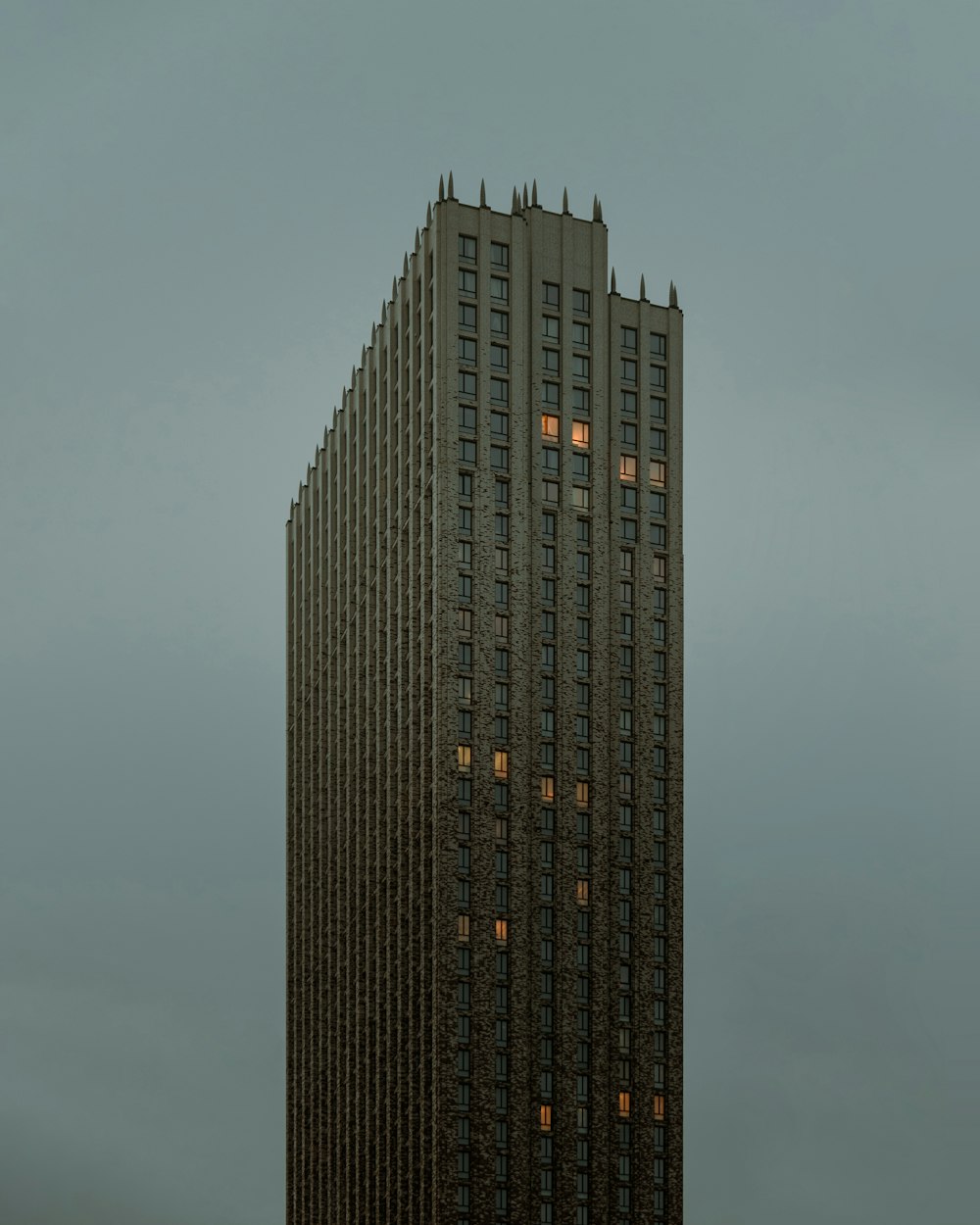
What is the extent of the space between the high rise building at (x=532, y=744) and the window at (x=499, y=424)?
11.7 inches

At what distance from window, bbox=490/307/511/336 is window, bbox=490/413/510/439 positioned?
6.50m

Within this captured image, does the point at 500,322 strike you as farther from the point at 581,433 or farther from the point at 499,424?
the point at 581,433

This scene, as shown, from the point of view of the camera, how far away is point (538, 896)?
169750 mm

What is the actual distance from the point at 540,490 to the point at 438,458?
867cm

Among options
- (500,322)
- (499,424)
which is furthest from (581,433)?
(500,322)

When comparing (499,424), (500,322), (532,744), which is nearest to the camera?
(532,744)

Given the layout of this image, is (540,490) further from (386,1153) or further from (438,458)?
(386,1153)

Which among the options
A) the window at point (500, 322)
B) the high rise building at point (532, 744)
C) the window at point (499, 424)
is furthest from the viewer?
the window at point (500, 322)

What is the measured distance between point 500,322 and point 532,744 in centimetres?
3298

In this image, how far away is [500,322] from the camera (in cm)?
17550

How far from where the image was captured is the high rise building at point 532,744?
165750 millimetres

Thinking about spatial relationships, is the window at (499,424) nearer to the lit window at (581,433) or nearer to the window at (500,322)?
the lit window at (581,433)

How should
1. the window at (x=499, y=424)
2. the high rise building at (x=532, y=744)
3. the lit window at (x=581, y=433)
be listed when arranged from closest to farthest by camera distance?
the high rise building at (x=532, y=744)
the window at (x=499, y=424)
the lit window at (x=581, y=433)

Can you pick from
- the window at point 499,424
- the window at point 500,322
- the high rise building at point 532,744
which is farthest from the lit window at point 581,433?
the window at point 500,322
